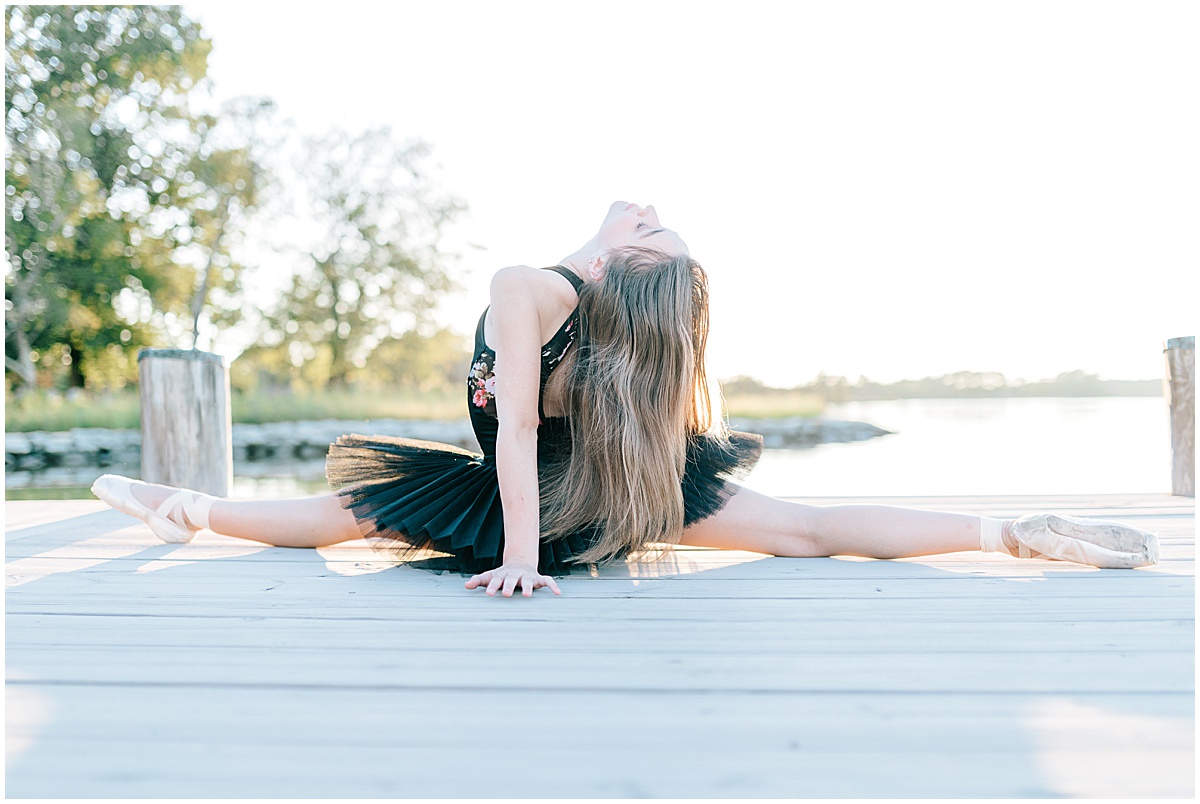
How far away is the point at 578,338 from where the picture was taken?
203 centimetres

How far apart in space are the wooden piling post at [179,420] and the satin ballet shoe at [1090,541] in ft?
9.53

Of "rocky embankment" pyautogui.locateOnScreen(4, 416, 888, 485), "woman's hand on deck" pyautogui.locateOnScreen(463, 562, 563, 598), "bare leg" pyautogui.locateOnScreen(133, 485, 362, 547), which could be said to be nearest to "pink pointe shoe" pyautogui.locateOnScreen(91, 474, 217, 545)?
"bare leg" pyautogui.locateOnScreen(133, 485, 362, 547)

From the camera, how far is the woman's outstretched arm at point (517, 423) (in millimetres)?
1731

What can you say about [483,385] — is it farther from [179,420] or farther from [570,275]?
[179,420]

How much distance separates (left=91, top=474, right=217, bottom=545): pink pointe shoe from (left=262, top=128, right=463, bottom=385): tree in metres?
15.2

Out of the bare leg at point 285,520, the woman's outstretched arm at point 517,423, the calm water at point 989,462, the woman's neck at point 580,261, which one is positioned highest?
the woman's neck at point 580,261

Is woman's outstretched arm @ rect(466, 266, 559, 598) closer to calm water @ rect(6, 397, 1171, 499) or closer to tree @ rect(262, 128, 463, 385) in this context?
calm water @ rect(6, 397, 1171, 499)

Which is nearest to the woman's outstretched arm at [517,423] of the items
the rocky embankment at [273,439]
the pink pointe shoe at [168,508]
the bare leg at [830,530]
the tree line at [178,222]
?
the bare leg at [830,530]

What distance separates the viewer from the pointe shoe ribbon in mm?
1916

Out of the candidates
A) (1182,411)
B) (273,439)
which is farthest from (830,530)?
(273,439)

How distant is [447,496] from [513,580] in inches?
18.0

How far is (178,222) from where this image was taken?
16.6 m

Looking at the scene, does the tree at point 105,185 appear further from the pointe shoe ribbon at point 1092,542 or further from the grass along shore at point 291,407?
the pointe shoe ribbon at point 1092,542

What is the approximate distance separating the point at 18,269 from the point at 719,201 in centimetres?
1275
